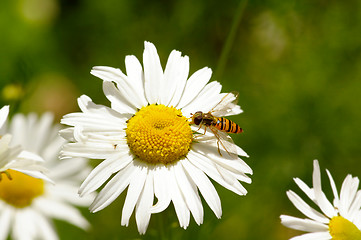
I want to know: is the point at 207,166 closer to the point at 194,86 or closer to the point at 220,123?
the point at 220,123

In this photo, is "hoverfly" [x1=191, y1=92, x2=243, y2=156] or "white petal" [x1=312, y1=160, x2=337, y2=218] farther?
"hoverfly" [x1=191, y1=92, x2=243, y2=156]

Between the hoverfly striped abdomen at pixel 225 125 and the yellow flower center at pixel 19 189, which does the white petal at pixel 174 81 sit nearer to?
the hoverfly striped abdomen at pixel 225 125

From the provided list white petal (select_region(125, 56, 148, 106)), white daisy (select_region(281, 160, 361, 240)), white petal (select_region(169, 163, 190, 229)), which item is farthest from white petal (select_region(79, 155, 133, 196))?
white daisy (select_region(281, 160, 361, 240))

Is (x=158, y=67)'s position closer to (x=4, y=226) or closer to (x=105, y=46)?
(x=4, y=226)

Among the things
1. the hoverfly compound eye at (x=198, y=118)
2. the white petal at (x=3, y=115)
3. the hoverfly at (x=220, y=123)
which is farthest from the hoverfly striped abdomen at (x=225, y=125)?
the white petal at (x=3, y=115)

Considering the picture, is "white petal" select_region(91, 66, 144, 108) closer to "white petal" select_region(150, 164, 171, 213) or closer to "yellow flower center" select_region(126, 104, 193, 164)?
"yellow flower center" select_region(126, 104, 193, 164)
